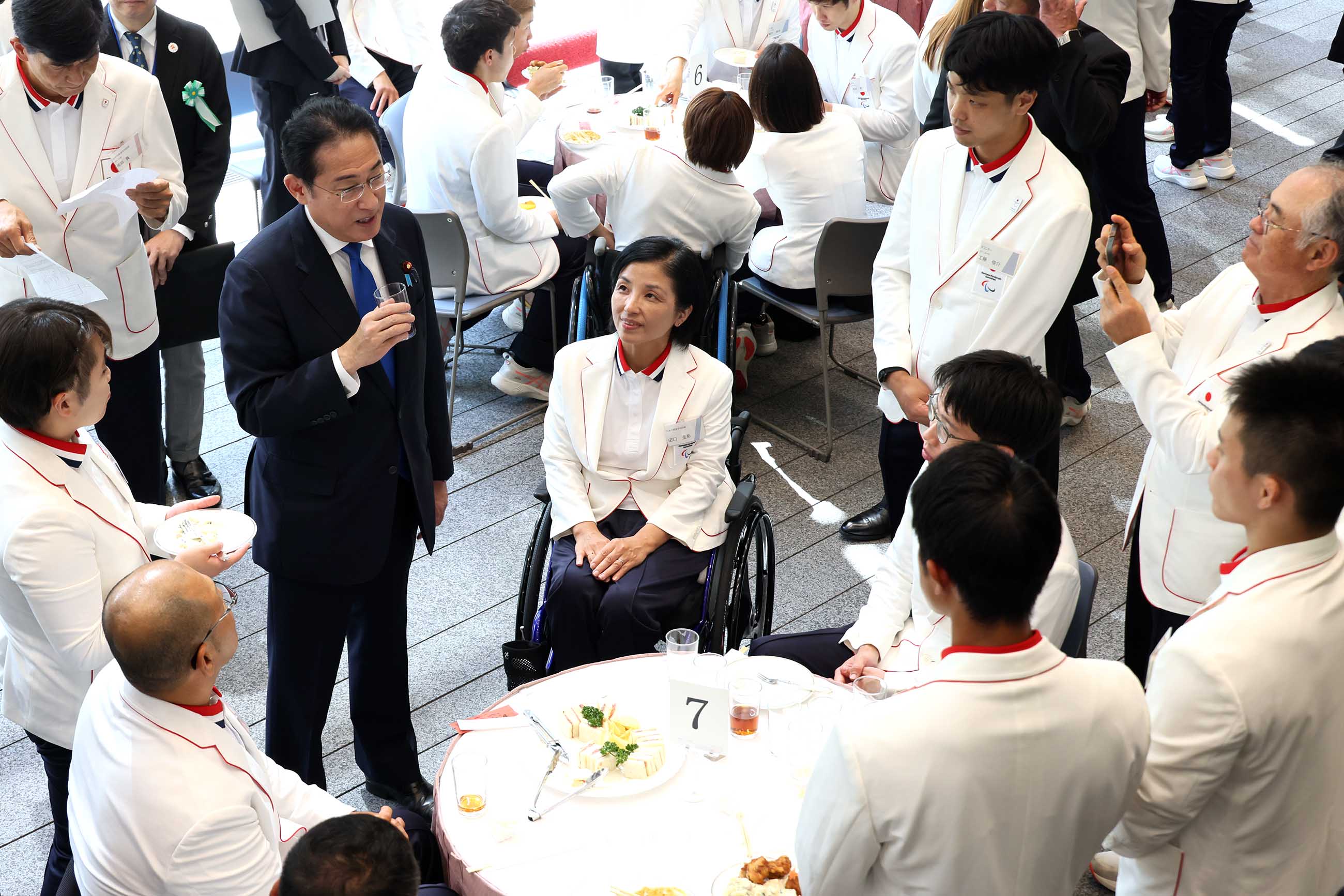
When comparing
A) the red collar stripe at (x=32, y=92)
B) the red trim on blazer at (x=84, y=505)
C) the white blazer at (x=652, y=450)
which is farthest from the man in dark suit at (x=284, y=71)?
the red trim on blazer at (x=84, y=505)

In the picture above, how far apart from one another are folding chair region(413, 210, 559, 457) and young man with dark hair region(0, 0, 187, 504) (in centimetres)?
88

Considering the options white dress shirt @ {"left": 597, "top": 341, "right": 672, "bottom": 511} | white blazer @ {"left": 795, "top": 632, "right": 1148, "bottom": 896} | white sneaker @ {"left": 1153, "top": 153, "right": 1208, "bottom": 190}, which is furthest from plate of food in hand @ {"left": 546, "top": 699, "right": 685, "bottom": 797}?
white sneaker @ {"left": 1153, "top": 153, "right": 1208, "bottom": 190}

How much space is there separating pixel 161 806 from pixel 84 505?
741 mm

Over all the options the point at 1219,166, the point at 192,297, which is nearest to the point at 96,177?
the point at 192,297

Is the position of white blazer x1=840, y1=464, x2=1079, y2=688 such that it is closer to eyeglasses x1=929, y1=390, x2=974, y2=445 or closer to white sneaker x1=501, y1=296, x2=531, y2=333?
eyeglasses x1=929, y1=390, x2=974, y2=445

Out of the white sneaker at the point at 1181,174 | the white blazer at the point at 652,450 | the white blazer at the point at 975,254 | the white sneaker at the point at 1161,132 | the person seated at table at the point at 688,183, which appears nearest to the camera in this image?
the white blazer at the point at 975,254

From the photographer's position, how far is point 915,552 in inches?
96.8

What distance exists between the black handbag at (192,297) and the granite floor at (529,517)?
76 cm

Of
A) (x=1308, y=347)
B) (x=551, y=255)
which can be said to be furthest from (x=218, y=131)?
(x=1308, y=347)

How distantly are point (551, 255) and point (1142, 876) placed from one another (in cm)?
340

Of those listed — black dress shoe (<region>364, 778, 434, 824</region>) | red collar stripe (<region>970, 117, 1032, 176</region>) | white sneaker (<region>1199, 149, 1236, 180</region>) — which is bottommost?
black dress shoe (<region>364, 778, 434, 824</region>)

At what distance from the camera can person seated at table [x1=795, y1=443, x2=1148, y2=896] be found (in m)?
1.50

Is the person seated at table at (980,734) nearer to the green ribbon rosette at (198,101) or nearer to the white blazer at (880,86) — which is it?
the green ribbon rosette at (198,101)

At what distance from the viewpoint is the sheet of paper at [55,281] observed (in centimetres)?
313
